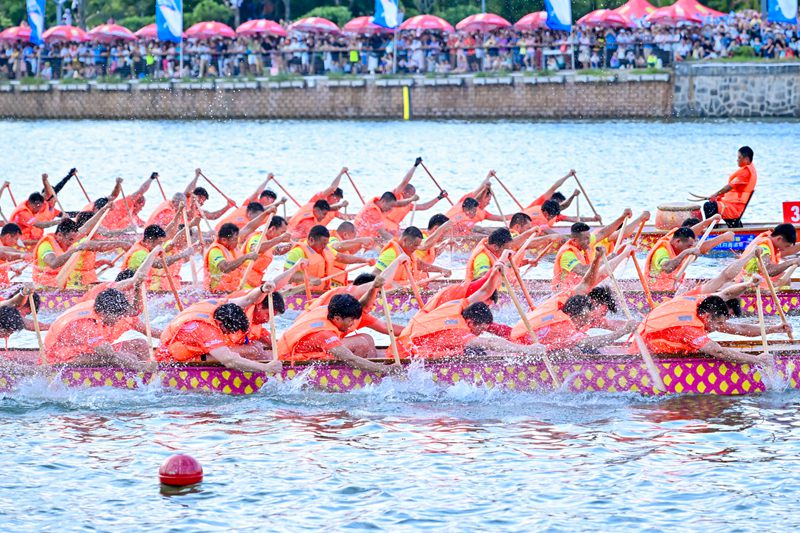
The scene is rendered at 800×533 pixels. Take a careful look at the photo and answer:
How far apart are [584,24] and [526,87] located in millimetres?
2734

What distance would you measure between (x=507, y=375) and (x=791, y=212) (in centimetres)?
923

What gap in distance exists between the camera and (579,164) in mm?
36812

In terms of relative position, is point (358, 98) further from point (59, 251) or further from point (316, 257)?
point (316, 257)

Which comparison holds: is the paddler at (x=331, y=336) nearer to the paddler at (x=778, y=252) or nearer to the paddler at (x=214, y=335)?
the paddler at (x=214, y=335)

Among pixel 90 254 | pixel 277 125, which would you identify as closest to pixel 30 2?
pixel 277 125

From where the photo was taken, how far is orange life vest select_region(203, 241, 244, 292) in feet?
52.0

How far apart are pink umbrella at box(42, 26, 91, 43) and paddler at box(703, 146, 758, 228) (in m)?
34.0

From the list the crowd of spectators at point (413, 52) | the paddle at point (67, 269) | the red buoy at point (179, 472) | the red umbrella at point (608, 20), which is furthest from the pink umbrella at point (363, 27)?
the red buoy at point (179, 472)

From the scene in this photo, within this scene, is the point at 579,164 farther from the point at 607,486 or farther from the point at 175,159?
the point at 607,486

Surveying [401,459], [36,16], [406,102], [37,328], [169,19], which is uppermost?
[36,16]

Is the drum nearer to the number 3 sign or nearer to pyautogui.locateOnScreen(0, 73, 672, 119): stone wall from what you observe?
the number 3 sign

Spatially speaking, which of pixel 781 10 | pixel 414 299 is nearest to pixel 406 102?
pixel 781 10

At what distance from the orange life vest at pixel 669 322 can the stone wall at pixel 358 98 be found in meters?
30.0

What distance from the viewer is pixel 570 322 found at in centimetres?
1251
